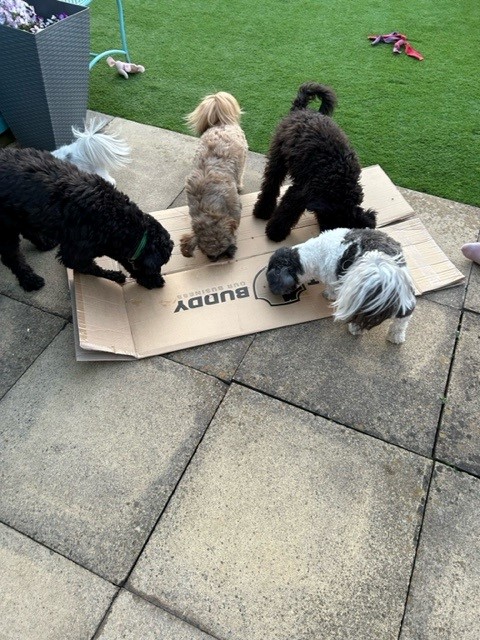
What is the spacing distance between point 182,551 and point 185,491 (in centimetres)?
28

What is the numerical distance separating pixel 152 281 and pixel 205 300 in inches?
14.9

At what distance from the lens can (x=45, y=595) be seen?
1.97 m

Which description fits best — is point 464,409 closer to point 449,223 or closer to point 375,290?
point 375,290

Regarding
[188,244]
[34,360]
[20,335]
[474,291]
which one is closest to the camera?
[34,360]

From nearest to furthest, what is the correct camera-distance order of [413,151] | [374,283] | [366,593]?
[366,593], [374,283], [413,151]

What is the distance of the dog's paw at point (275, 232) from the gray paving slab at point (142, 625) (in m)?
2.41

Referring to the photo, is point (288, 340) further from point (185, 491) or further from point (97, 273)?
point (97, 273)

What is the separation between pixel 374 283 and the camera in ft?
7.24

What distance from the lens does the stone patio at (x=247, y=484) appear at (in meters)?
1.93

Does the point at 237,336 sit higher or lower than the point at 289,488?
higher

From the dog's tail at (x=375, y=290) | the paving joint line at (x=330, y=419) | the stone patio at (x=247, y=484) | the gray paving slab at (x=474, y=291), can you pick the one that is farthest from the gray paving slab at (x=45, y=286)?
the gray paving slab at (x=474, y=291)

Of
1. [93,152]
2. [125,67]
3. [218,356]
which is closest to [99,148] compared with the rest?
[93,152]

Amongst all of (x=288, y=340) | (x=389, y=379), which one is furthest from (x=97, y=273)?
(x=389, y=379)

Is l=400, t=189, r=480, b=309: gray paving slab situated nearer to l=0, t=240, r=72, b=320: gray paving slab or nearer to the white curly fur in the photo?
the white curly fur
